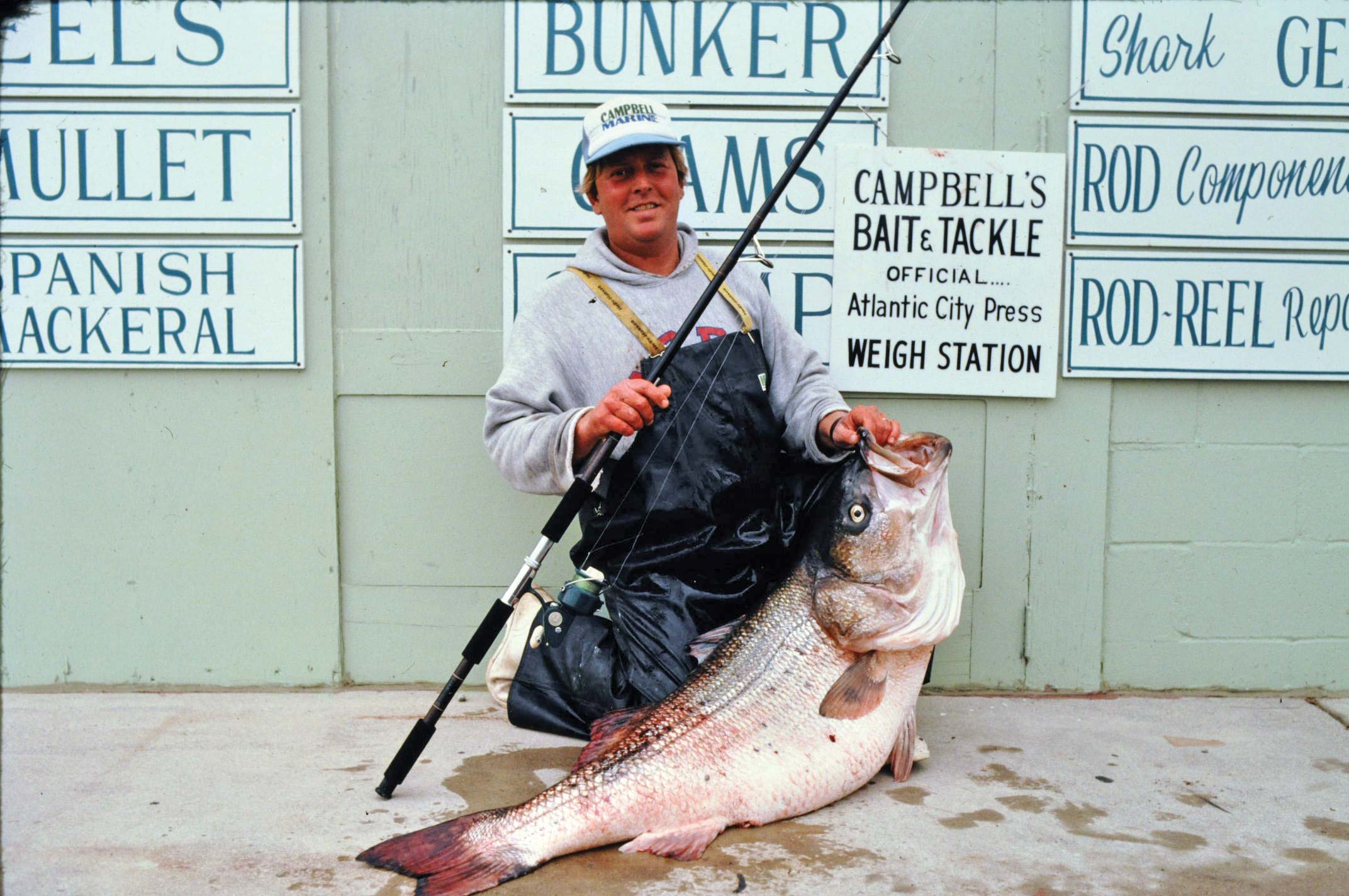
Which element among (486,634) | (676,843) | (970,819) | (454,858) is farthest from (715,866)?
(486,634)

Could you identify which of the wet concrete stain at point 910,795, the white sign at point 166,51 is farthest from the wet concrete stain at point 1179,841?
the white sign at point 166,51

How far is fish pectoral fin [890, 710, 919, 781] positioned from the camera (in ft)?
10.6

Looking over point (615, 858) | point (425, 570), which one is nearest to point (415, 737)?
point (615, 858)

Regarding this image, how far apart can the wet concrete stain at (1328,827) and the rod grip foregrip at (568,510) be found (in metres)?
2.12

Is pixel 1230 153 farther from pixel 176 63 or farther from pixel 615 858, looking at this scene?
pixel 176 63

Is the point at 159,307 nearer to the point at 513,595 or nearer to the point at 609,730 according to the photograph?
the point at 513,595

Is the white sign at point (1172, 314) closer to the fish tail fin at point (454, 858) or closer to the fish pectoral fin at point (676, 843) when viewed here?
the fish pectoral fin at point (676, 843)

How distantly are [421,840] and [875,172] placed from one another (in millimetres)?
2660

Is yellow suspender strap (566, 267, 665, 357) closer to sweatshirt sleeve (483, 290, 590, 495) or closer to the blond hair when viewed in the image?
sweatshirt sleeve (483, 290, 590, 495)

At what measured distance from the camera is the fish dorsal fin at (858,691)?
305 cm

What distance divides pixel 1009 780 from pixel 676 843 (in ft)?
3.57

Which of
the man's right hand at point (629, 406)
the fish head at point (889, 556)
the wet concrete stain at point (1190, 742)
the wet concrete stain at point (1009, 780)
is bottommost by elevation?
the wet concrete stain at point (1009, 780)

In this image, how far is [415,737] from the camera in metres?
3.05

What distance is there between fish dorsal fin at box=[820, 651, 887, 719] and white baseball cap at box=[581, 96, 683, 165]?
1.65 metres
